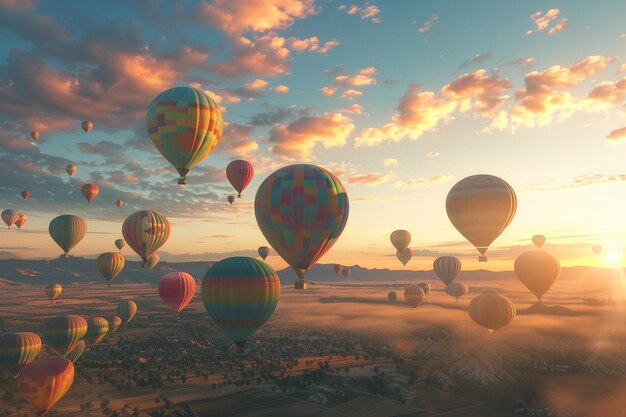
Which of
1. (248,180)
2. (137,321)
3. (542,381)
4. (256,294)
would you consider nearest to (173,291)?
(248,180)

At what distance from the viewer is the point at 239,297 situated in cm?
4253

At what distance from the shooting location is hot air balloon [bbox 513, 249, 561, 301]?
8488cm

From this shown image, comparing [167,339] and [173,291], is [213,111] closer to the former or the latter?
[173,291]

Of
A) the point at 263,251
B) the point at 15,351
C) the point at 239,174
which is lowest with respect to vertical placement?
the point at 15,351

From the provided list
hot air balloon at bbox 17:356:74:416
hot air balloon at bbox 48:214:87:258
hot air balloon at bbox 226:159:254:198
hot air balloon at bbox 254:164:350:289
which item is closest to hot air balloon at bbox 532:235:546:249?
hot air balloon at bbox 226:159:254:198

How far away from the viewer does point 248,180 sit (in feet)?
208

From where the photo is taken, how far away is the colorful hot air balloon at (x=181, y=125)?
44031mm

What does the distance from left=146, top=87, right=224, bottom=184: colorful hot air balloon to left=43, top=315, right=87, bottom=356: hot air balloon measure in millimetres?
29201

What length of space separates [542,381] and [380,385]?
26.4 m

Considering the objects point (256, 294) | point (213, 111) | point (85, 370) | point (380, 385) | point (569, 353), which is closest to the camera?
point (256, 294)

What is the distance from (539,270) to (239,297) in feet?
219

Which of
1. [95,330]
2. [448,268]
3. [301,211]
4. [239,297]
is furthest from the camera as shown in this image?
[448,268]

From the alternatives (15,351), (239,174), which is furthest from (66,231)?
(239,174)

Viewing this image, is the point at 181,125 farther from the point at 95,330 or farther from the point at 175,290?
the point at 95,330
